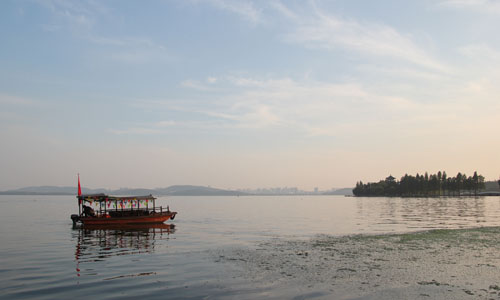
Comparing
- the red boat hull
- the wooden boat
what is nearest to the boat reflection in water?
the red boat hull

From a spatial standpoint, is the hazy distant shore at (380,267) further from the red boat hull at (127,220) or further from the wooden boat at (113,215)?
the wooden boat at (113,215)

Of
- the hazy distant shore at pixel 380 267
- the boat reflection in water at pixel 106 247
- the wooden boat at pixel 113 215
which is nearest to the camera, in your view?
the hazy distant shore at pixel 380 267

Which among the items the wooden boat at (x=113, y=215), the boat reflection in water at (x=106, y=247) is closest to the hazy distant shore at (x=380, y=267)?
the boat reflection in water at (x=106, y=247)

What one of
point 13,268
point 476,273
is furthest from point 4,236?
point 476,273

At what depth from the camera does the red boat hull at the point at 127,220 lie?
62.2m

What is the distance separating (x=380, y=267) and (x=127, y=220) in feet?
161

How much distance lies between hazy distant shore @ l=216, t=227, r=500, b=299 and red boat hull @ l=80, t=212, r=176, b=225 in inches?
1285

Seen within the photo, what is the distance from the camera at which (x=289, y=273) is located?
24484 millimetres

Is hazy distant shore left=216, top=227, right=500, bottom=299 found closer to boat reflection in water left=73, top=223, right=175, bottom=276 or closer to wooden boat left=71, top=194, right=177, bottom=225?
boat reflection in water left=73, top=223, right=175, bottom=276

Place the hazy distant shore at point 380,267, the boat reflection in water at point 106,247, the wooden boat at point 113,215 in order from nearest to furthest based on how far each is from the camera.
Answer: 1. the hazy distant shore at point 380,267
2. the boat reflection in water at point 106,247
3. the wooden boat at point 113,215

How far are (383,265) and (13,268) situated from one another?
86.5 feet

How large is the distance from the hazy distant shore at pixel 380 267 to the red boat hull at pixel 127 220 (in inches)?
1285

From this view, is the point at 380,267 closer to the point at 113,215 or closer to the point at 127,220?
the point at 127,220

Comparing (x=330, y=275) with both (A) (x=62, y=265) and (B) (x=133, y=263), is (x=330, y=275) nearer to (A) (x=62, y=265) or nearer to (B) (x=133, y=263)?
(B) (x=133, y=263)
